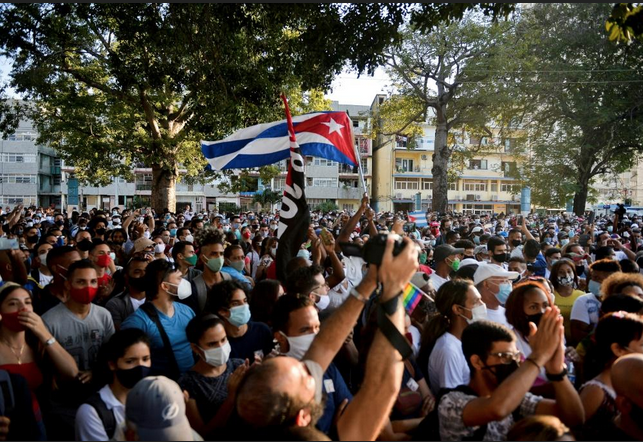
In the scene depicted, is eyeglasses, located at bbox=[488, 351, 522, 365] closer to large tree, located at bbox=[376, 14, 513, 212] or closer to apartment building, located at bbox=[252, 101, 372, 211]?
large tree, located at bbox=[376, 14, 513, 212]

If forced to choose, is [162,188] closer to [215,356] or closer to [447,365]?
[215,356]

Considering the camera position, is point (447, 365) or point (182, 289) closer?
point (447, 365)

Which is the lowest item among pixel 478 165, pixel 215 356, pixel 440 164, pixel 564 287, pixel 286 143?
pixel 215 356

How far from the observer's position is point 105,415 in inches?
117

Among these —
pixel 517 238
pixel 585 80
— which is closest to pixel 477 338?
pixel 517 238

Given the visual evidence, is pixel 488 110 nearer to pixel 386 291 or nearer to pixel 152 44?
pixel 152 44

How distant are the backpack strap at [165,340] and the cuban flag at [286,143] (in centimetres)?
404

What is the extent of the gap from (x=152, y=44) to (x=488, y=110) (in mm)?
20246

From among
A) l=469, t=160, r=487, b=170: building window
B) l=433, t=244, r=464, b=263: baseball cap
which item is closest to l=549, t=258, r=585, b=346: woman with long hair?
l=433, t=244, r=464, b=263: baseball cap

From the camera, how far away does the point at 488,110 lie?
27016mm

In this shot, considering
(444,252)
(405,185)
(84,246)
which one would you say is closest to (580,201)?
(444,252)

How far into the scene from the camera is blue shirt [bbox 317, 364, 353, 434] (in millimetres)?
3095

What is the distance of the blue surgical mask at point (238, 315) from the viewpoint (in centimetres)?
399

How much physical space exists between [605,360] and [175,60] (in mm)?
10012
